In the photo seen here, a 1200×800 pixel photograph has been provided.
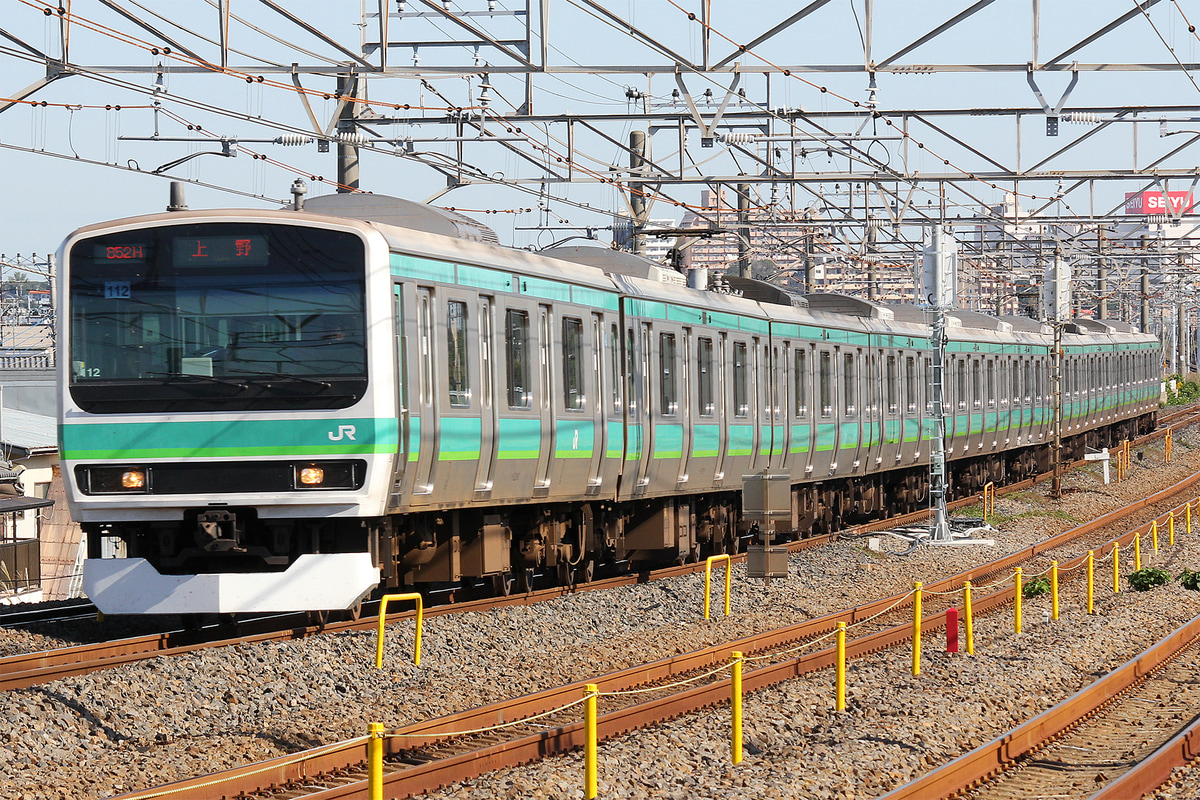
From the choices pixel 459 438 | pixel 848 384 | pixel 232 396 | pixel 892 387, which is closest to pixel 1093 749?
pixel 459 438

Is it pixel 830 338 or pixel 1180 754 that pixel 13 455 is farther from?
pixel 1180 754

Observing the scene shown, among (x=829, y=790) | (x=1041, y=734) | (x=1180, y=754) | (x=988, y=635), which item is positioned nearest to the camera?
(x=829, y=790)

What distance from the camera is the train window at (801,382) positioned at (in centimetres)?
2109

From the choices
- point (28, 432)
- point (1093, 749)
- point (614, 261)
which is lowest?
point (1093, 749)

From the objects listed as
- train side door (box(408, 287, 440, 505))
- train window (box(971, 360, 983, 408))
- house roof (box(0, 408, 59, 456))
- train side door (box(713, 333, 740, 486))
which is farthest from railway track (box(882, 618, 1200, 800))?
house roof (box(0, 408, 59, 456))

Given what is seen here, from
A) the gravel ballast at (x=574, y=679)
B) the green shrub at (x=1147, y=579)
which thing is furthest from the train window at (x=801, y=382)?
the gravel ballast at (x=574, y=679)

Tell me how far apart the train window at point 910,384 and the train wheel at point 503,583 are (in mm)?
12999

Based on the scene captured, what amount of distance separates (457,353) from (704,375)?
593cm

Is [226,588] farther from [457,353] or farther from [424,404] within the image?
[457,353]

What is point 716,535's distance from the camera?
63.6 ft

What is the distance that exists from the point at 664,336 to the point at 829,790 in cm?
839

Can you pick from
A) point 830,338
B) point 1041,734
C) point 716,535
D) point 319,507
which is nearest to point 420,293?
point 319,507

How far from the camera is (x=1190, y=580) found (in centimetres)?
1872

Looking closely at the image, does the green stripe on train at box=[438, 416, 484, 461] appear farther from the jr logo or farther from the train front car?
the jr logo
